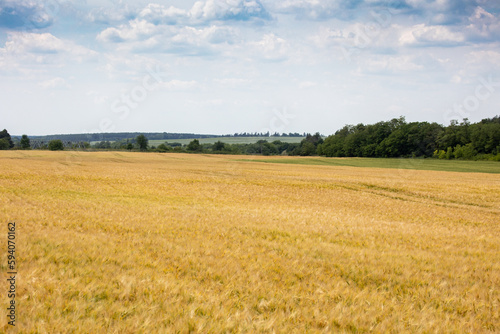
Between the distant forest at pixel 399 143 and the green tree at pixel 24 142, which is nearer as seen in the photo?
the distant forest at pixel 399 143

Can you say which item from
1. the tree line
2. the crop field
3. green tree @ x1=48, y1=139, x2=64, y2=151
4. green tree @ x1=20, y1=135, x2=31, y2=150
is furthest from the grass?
green tree @ x1=20, y1=135, x2=31, y2=150

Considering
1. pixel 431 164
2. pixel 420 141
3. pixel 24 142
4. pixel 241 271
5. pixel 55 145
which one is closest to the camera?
pixel 241 271

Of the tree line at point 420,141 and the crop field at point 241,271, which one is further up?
the tree line at point 420,141

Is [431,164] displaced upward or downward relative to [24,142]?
downward

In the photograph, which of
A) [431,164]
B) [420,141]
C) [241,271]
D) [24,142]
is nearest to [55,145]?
[24,142]

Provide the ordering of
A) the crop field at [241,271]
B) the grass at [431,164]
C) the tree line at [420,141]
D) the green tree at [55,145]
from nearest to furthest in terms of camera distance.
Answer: the crop field at [241,271] < the grass at [431,164] < the tree line at [420,141] < the green tree at [55,145]

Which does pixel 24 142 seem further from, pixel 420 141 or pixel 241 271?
pixel 241 271

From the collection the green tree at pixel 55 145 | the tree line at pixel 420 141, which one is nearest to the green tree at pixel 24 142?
the green tree at pixel 55 145

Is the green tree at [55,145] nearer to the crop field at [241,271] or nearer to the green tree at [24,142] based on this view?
the green tree at [24,142]

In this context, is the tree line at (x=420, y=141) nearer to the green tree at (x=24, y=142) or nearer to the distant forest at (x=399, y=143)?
the distant forest at (x=399, y=143)

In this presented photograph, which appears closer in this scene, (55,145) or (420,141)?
(420,141)

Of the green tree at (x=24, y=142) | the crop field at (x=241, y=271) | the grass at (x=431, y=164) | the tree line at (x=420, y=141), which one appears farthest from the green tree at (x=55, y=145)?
the crop field at (x=241, y=271)

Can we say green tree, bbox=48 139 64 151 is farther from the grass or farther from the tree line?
the tree line

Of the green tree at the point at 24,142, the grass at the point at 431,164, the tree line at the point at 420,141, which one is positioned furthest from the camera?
the green tree at the point at 24,142
